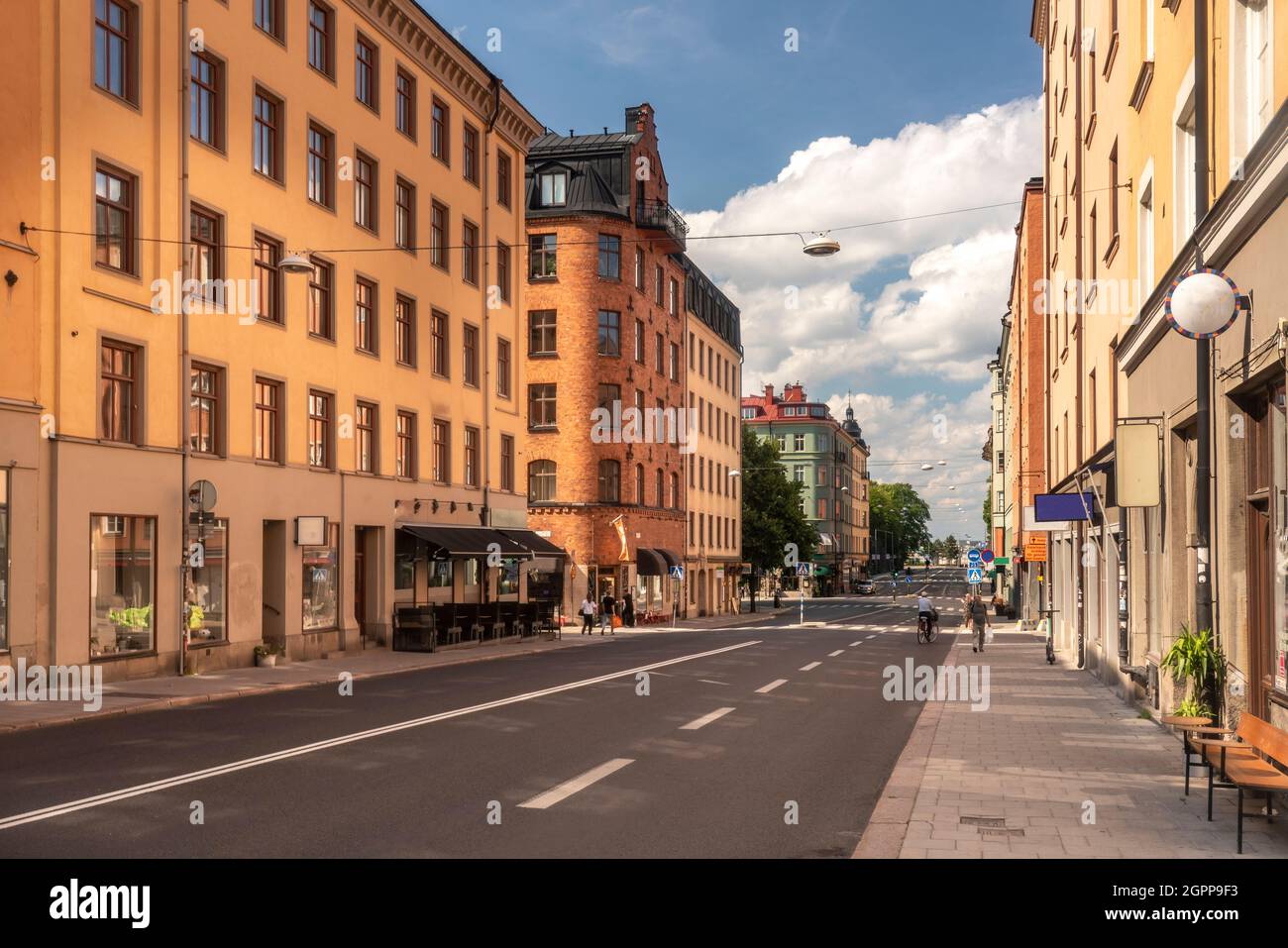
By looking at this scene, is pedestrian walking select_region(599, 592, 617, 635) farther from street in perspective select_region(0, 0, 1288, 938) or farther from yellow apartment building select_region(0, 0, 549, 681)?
yellow apartment building select_region(0, 0, 549, 681)

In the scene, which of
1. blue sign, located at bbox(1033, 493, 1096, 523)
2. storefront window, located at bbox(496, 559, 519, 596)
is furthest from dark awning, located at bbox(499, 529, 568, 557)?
blue sign, located at bbox(1033, 493, 1096, 523)

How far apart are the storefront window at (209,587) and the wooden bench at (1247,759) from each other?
17851mm

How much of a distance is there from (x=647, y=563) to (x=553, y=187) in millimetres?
17140

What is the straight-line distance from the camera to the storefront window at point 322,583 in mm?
26844

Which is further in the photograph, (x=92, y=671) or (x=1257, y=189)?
(x=92, y=671)

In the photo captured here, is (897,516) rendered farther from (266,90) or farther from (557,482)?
(266,90)

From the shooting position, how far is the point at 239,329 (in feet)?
79.6

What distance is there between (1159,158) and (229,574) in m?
17.8

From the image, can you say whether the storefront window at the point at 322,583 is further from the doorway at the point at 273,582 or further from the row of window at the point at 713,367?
the row of window at the point at 713,367

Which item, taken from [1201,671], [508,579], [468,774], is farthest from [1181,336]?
[508,579]

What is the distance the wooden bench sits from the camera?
7543 mm

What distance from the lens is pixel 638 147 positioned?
54781mm
